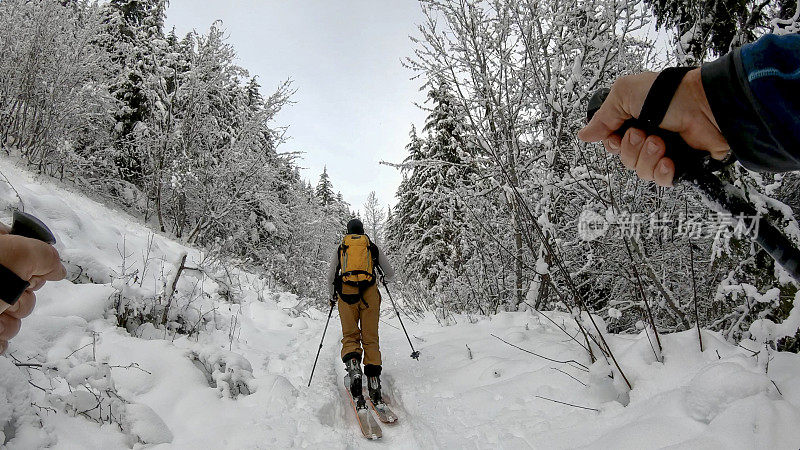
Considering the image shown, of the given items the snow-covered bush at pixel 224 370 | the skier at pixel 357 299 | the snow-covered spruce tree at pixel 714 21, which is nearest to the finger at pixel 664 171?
the snow-covered spruce tree at pixel 714 21

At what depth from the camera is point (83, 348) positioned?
3.21 m

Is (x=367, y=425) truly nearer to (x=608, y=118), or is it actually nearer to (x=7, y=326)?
(x=7, y=326)

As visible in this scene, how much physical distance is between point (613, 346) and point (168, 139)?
550 inches

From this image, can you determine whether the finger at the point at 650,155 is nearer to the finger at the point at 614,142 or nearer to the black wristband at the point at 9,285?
the finger at the point at 614,142

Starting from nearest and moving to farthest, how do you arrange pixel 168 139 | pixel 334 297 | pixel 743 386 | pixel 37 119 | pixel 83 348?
pixel 743 386 < pixel 83 348 < pixel 334 297 < pixel 37 119 < pixel 168 139

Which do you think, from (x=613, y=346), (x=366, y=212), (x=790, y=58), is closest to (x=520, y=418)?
(x=613, y=346)

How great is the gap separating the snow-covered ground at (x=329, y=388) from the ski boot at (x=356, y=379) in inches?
7.3

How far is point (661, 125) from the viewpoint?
1.07m

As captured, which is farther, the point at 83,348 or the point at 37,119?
the point at 37,119

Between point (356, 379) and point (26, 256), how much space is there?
3520 mm

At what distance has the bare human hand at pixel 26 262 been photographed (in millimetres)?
1171

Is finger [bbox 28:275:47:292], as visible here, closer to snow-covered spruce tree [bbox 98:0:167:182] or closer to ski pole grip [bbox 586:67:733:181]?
ski pole grip [bbox 586:67:733:181]

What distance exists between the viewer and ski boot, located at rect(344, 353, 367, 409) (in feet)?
13.0

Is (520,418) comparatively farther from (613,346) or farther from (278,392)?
(278,392)
